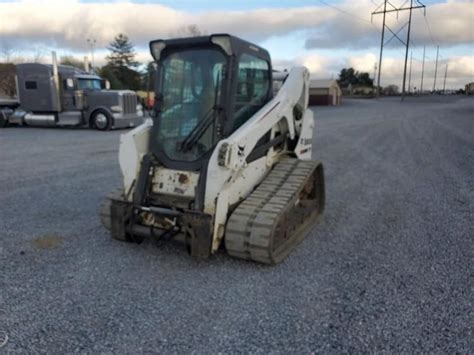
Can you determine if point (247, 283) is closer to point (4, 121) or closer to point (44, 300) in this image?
point (44, 300)

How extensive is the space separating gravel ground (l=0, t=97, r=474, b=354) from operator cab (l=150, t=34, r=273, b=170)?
1.12 metres

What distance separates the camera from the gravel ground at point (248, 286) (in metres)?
2.97

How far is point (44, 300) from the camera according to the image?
3.48 meters

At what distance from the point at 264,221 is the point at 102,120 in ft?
52.0

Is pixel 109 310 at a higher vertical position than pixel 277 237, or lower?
lower

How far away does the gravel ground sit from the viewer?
297 centimetres

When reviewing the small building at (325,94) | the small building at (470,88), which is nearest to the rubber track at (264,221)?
the small building at (325,94)

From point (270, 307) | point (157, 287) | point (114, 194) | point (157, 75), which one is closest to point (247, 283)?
point (270, 307)

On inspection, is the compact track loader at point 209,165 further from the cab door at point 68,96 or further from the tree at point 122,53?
the tree at point 122,53

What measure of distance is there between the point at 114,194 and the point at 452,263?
3.69 m

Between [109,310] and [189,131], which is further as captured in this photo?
[189,131]

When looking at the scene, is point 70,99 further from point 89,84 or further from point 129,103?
point 129,103

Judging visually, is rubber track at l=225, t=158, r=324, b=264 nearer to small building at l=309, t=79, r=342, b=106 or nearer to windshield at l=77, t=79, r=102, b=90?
windshield at l=77, t=79, r=102, b=90

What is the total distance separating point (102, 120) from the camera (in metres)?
18.3
